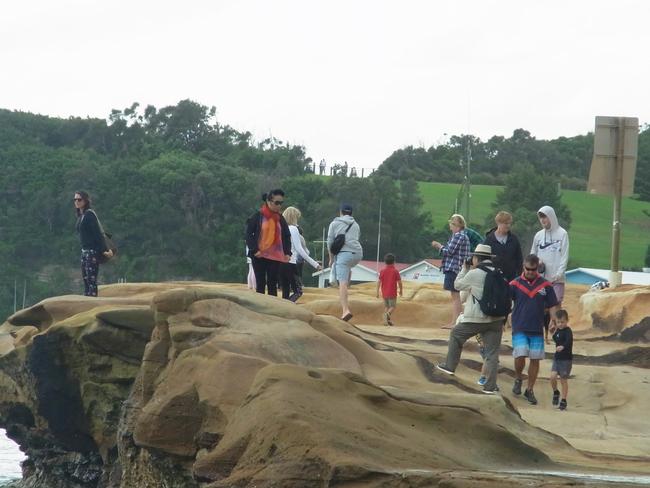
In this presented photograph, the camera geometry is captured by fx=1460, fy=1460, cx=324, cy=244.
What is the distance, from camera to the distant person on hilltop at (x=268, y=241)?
1533 cm

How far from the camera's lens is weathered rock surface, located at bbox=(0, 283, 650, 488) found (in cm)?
880

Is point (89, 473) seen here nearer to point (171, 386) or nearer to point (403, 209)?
point (171, 386)

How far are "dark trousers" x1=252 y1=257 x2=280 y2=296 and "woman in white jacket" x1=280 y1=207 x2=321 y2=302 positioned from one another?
0.11 metres

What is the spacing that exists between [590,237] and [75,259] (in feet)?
103

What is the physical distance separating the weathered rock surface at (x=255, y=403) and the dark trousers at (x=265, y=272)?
126 centimetres

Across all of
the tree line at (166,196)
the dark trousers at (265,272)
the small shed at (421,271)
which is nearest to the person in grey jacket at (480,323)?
the dark trousers at (265,272)

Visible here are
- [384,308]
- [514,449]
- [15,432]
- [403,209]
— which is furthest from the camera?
[403,209]

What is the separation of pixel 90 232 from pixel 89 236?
0.19ft

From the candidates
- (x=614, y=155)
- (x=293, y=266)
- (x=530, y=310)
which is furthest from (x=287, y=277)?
(x=614, y=155)

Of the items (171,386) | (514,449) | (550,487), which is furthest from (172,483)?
(550,487)

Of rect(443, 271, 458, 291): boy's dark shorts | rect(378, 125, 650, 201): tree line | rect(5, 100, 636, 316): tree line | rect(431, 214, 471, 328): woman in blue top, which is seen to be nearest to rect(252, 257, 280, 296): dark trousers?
rect(431, 214, 471, 328): woman in blue top

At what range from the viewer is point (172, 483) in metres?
11.6

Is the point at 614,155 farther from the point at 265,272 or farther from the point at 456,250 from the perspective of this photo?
the point at 265,272

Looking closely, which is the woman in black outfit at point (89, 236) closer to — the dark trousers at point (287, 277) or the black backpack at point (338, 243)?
the dark trousers at point (287, 277)
